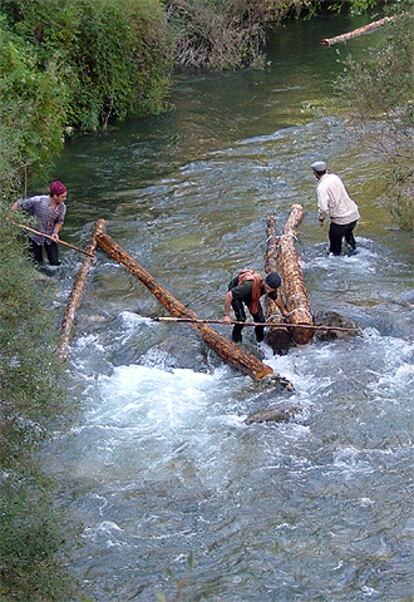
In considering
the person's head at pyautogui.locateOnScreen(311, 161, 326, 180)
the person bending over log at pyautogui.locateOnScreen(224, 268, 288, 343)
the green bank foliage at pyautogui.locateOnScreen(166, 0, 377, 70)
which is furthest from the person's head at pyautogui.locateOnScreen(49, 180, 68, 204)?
the green bank foliage at pyautogui.locateOnScreen(166, 0, 377, 70)

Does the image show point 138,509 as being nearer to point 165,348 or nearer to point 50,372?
point 50,372

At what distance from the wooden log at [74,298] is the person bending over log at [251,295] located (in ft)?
6.96

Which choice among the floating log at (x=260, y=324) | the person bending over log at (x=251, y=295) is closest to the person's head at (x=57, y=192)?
the floating log at (x=260, y=324)

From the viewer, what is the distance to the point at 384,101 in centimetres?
1588

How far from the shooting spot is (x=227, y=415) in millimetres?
11336

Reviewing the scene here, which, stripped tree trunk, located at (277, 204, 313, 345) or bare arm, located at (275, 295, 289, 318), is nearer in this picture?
bare arm, located at (275, 295, 289, 318)

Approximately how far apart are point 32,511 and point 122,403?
4.23m

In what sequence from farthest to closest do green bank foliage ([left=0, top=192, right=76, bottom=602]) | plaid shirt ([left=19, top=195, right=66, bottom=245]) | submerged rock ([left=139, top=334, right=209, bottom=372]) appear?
plaid shirt ([left=19, top=195, right=66, bottom=245]), submerged rock ([left=139, top=334, right=209, bottom=372]), green bank foliage ([left=0, top=192, right=76, bottom=602])

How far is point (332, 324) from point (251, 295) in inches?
51.2

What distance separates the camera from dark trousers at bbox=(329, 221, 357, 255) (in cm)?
1533

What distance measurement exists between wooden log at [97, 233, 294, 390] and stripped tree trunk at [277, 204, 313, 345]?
88 cm

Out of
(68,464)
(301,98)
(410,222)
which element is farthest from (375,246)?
(301,98)

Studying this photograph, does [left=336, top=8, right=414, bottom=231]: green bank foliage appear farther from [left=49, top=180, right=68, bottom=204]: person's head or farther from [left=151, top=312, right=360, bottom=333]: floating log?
[left=49, top=180, right=68, bottom=204]: person's head

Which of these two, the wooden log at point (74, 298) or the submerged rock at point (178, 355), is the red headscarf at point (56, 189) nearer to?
the wooden log at point (74, 298)
